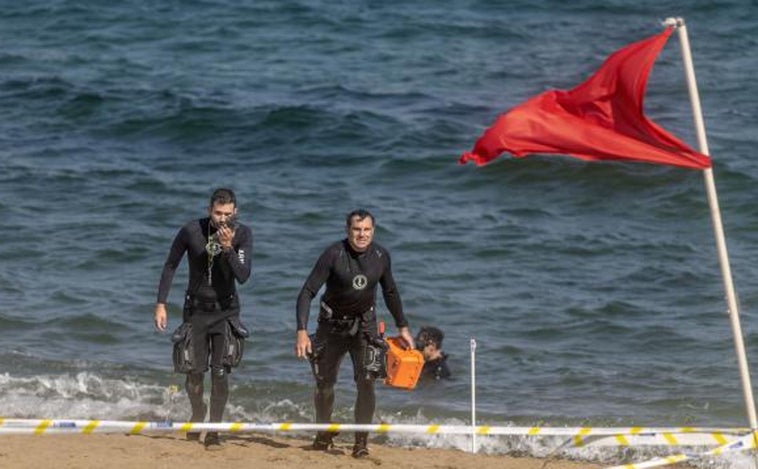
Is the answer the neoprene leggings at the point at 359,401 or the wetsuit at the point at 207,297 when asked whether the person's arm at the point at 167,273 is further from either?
the neoprene leggings at the point at 359,401

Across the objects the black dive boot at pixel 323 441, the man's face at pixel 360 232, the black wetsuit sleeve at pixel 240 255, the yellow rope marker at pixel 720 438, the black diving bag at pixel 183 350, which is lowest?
the black dive boot at pixel 323 441

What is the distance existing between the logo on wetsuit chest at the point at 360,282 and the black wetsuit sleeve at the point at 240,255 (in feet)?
2.44

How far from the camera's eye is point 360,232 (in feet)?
36.9

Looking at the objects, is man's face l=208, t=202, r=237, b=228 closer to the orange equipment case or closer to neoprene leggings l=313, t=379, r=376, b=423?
neoprene leggings l=313, t=379, r=376, b=423

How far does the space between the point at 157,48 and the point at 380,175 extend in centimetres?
963

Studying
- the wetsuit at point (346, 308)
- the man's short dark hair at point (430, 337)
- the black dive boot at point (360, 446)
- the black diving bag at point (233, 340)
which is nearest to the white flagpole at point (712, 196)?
the wetsuit at point (346, 308)

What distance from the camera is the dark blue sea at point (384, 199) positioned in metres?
15.3

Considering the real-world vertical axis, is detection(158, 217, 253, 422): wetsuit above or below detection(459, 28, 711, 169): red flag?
below

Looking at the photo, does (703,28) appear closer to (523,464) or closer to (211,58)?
(211,58)

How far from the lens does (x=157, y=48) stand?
101 ft

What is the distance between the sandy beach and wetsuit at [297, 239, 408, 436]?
0.45 m

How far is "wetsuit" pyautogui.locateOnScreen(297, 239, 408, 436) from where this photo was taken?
11383mm

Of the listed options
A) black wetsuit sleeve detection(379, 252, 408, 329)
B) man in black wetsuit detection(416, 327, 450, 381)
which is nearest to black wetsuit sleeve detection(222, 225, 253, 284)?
black wetsuit sleeve detection(379, 252, 408, 329)

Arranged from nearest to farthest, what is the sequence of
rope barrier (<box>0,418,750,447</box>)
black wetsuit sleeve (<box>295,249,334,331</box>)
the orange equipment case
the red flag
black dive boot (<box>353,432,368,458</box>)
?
1. the red flag
2. rope barrier (<box>0,418,750,447</box>)
3. black wetsuit sleeve (<box>295,249,334,331</box>)
4. the orange equipment case
5. black dive boot (<box>353,432,368,458</box>)
